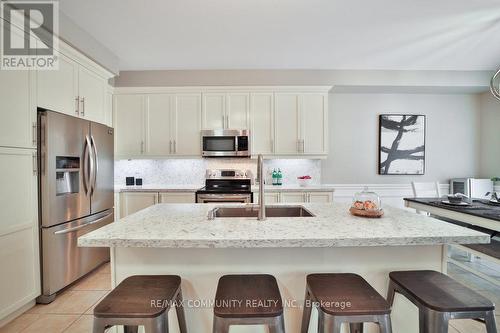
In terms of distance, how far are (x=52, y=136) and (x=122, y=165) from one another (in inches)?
73.2

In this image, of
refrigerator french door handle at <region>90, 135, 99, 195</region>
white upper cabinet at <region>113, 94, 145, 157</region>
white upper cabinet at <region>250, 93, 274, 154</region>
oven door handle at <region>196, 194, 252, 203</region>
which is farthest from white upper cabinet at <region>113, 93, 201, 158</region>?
refrigerator french door handle at <region>90, 135, 99, 195</region>

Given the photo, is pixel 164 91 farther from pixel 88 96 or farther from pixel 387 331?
pixel 387 331

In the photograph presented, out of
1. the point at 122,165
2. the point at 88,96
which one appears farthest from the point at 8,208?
the point at 122,165

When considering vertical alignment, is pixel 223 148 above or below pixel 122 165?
above

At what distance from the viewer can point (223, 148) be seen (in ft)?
11.9

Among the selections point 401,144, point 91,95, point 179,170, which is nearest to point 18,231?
point 91,95

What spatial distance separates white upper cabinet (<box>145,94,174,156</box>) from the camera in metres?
3.71

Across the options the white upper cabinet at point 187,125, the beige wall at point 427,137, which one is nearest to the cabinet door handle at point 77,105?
the white upper cabinet at point 187,125

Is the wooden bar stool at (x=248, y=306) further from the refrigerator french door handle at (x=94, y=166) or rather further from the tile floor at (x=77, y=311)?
the refrigerator french door handle at (x=94, y=166)

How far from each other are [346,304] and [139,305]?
901 millimetres

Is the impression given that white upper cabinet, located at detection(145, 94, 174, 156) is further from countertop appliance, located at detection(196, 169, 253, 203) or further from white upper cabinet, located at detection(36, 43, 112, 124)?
countertop appliance, located at detection(196, 169, 253, 203)

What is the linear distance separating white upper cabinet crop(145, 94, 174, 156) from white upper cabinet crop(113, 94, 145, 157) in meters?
0.11

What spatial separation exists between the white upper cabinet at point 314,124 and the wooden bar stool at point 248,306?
280 cm

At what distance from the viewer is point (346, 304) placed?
1.05m
